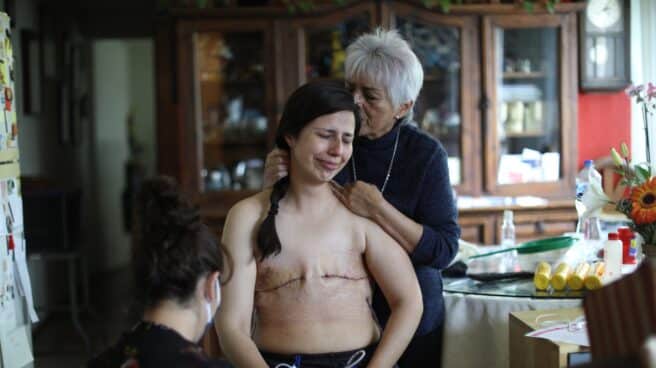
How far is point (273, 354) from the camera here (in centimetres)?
187

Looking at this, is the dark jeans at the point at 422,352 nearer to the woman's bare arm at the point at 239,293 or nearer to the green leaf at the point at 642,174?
the woman's bare arm at the point at 239,293

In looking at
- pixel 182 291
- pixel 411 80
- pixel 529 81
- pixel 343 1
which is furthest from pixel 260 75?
pixel 182 291

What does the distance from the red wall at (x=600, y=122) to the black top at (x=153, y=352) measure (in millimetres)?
3554

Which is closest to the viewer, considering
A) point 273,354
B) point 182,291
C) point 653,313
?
point 653,313

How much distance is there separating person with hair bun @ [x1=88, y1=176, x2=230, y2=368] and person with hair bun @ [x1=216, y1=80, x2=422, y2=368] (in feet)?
1.40

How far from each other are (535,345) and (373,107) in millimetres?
692

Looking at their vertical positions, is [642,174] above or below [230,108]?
below

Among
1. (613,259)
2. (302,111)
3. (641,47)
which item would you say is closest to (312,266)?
(302,111)

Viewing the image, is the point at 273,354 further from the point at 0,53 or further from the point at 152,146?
the point at 152,146

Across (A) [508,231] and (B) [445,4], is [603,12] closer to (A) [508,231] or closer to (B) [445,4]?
(B) [445,4]

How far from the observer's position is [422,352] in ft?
7.22

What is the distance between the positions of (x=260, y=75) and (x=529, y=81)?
4.54 ft

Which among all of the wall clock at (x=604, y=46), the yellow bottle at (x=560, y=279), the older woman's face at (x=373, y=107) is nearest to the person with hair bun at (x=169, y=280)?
the older woman's face at (x=373, y=107)

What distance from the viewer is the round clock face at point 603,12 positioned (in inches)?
172
